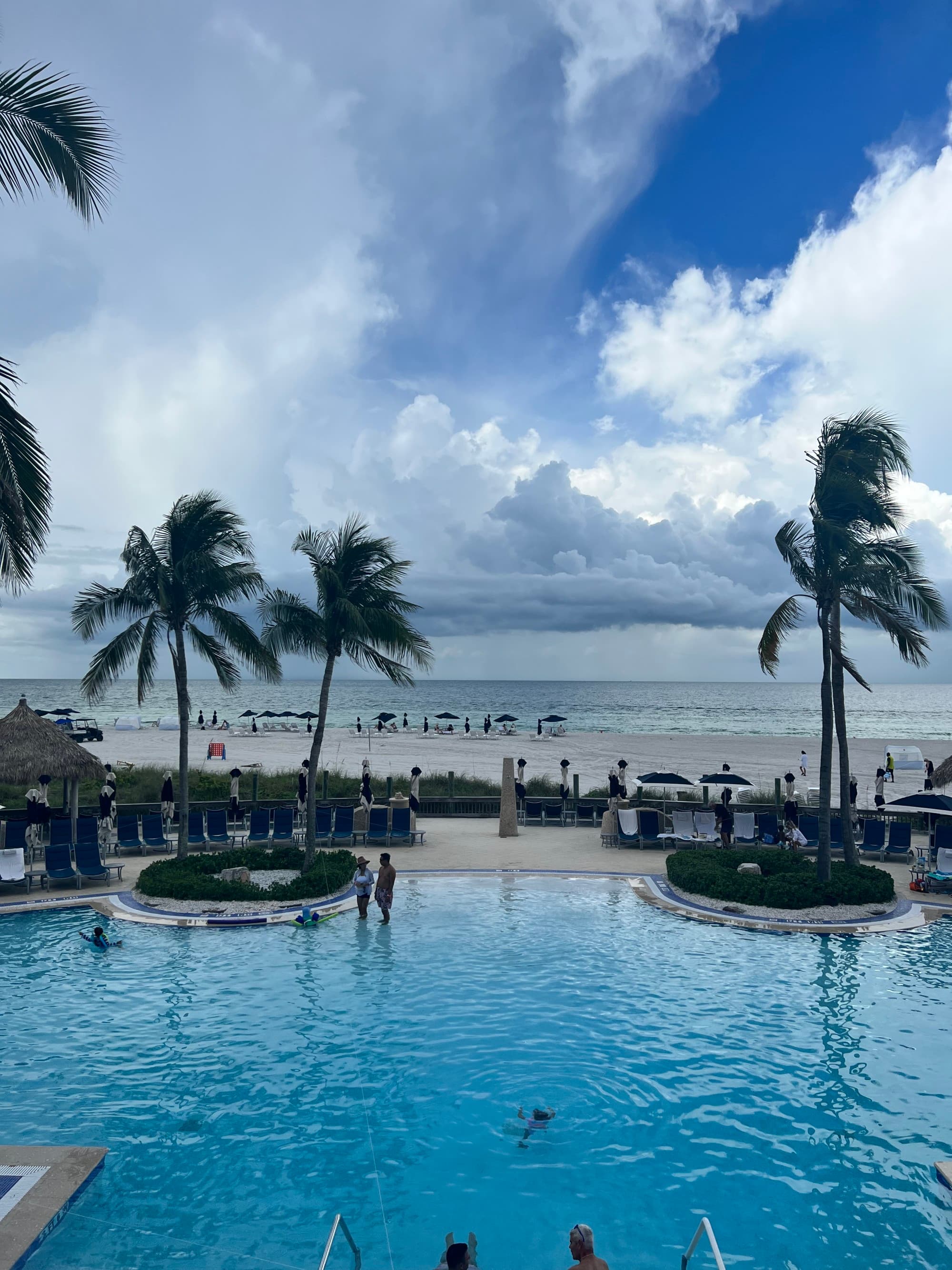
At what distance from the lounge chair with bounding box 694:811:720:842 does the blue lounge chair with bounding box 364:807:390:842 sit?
827 cm

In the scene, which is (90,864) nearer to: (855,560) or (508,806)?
(508,806)

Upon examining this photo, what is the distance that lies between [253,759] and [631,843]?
33109mm

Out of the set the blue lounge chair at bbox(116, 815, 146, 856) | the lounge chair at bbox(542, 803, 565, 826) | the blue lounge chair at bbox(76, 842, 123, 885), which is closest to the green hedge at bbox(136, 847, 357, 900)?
the blue lounge chair at bbox(76, 842, 123, 885)

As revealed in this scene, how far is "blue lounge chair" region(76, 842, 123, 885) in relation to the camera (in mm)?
16312

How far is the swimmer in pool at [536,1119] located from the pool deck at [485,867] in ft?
25.0

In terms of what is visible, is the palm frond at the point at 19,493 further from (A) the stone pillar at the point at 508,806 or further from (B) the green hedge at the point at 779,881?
(A) the stone pillar at the point at 508,806

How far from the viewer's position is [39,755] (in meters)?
19.0

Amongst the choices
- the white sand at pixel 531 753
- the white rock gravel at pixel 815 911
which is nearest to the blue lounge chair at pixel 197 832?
the white rock gravel at pixel 815 911

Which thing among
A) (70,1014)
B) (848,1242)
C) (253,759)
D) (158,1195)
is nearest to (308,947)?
(70,1014)

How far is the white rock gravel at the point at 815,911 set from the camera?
1424 cm

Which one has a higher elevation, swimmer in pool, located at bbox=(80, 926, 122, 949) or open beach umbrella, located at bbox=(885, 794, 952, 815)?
open beach umbrella, located at bbox=(885, 794, 952, 815)

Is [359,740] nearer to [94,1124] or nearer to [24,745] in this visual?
[24,745]

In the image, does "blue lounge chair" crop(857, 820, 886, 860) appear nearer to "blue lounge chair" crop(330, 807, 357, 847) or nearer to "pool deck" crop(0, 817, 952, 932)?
"pool deck" crop(0, 817, 952, 932)

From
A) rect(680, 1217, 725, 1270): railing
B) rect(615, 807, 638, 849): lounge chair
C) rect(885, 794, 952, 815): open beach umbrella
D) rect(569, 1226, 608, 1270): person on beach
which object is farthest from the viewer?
rect(615, 807, 638, 849): lounge chair
